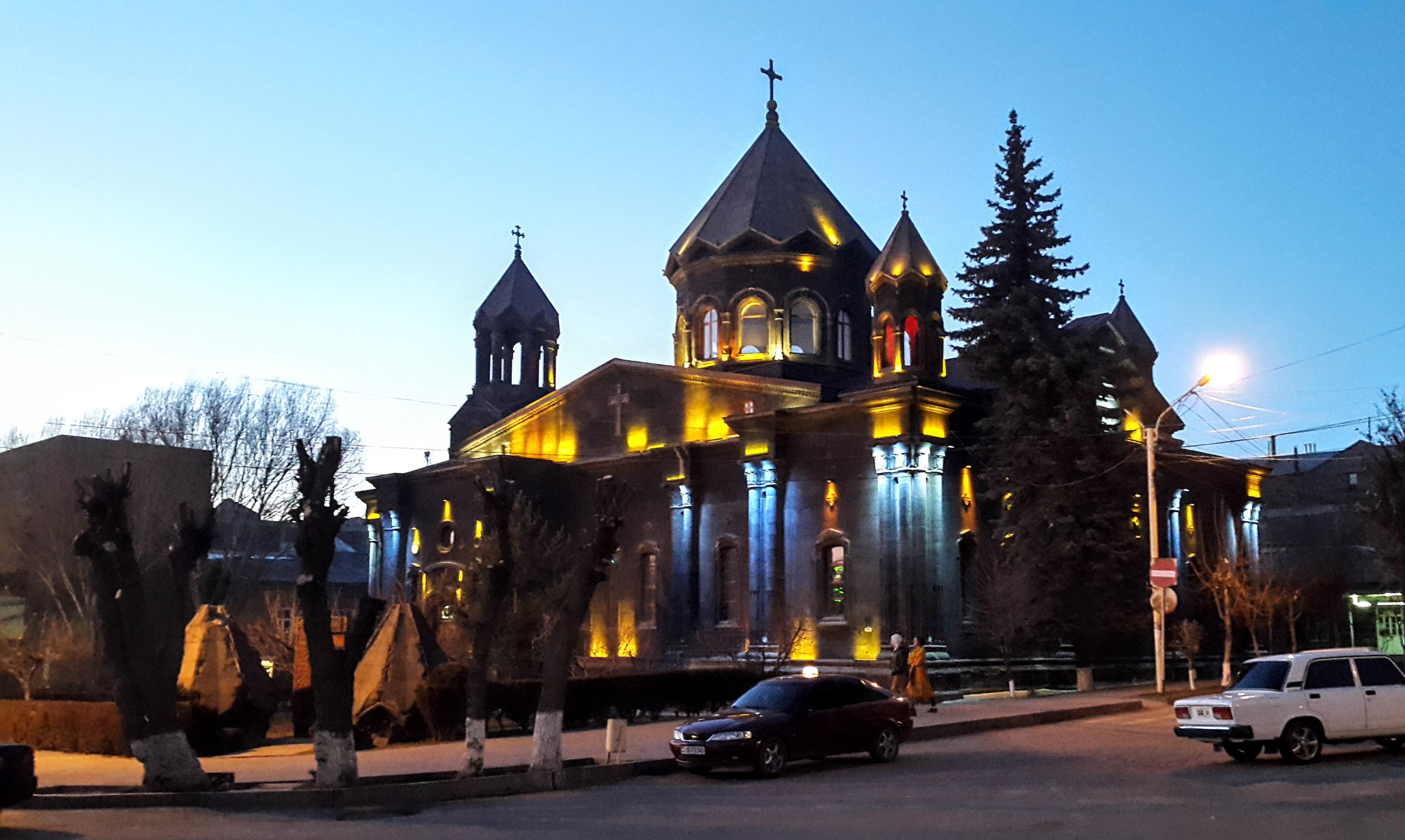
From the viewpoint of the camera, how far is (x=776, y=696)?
1781 centimetres

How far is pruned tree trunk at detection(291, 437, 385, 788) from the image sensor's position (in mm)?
14891

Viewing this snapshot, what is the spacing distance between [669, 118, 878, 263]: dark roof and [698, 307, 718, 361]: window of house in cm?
231

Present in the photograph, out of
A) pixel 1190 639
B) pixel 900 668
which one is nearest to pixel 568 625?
pixel 900 668

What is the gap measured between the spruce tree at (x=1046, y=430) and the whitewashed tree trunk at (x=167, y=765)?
2343 cm

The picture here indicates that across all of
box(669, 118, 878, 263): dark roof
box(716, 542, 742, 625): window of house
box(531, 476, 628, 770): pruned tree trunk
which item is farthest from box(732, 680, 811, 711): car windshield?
box(669, 118, 878, 263): dark roof

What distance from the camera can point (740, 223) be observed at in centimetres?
4341

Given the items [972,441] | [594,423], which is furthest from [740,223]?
[972,441]

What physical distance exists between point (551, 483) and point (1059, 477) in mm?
17067

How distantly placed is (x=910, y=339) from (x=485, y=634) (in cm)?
2239

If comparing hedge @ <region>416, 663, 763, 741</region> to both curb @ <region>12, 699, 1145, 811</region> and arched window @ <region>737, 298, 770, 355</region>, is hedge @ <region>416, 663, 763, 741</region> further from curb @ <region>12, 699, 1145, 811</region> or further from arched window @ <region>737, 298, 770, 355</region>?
arched window @ <region>737, 298, 770, 355</region>

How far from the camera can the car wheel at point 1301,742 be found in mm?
16281

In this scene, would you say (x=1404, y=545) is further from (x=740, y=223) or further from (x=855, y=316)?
(x=740, y=223)

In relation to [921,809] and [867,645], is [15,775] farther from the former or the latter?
[867,645]

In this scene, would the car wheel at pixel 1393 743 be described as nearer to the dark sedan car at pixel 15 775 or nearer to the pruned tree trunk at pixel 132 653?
the pruned tree trunk at pixel 132 653
